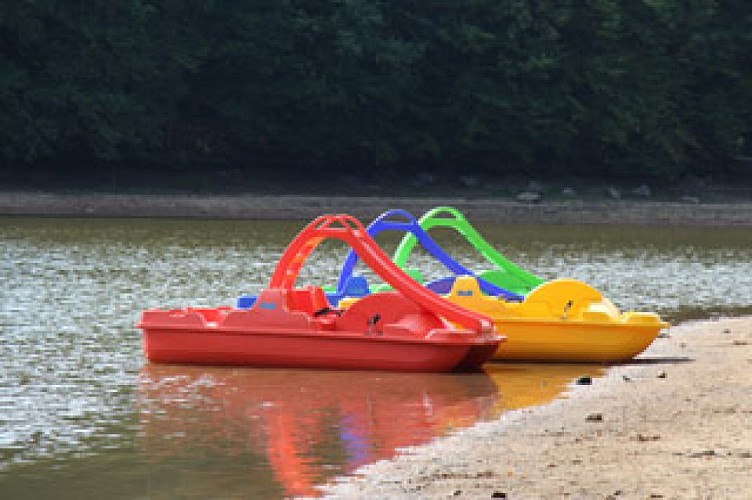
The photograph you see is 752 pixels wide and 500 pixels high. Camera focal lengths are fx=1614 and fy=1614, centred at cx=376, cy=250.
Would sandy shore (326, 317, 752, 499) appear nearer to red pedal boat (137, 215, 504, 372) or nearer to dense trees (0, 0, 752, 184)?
red pedal boat (137, 215, 504, 372)

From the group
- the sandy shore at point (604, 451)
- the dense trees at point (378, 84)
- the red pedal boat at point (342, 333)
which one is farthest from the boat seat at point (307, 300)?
the dense trees at point (378, 84)

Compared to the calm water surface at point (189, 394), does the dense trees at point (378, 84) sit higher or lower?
higher

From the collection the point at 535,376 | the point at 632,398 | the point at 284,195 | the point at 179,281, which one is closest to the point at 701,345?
the point at 535,376

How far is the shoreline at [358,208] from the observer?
47750mm

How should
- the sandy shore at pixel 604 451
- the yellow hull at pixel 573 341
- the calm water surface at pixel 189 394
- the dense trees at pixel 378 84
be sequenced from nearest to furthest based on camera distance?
the sandy shore at pixel 604 451, the calm water surface at pixel 189 394, the yellow hull at pixel 573 341, the dense trees at pixel 378 84

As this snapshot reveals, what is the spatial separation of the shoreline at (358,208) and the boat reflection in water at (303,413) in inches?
1204

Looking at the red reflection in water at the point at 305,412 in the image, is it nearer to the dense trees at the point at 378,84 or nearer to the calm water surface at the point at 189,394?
the calm water surface at the point at 189,394

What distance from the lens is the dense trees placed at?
54.8 meters

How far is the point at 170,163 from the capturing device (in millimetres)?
56000

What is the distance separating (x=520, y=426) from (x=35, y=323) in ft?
30.4

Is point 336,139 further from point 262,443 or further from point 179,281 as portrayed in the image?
point 262,443

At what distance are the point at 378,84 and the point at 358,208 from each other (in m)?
10.5

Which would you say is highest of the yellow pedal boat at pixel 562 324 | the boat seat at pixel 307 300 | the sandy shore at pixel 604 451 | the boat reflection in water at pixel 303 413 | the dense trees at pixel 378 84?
the dense trees at pixel 378 84

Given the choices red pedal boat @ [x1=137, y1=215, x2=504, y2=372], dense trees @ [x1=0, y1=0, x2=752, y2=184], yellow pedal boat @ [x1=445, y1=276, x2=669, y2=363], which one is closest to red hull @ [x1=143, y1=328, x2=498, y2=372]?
red pedal boat @ [x1=137, y1=215, x2=504, y2=372]
